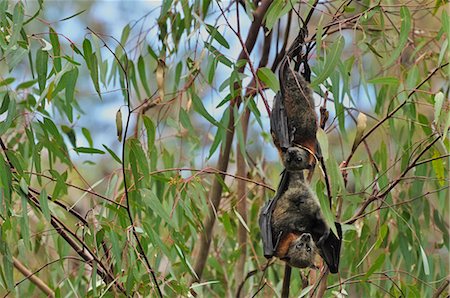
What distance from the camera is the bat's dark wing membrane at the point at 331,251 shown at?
1502 mm

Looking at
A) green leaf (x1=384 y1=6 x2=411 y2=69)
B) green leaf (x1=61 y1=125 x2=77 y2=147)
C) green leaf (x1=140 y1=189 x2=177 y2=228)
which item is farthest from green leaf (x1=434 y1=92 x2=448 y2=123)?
green leaf (x1=61 y1=125 x2=77 y2=147)

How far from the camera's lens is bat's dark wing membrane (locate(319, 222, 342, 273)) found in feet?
4.93

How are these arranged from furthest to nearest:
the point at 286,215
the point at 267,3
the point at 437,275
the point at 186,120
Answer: the point at 437,275 → the point at 267,3 → the point at 186,120 → the point at 286,215

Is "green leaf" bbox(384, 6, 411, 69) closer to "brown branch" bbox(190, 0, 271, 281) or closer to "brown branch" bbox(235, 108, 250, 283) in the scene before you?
"brown branch" bbox(190, 0, 271, 281)

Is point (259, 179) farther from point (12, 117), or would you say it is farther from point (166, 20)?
point (12, 117)

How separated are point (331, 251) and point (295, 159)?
0.82 ft

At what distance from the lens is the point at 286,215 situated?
1472 millimetres

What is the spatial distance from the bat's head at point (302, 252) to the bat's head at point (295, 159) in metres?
0.15

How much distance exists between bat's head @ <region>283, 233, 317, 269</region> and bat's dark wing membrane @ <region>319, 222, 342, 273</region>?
43 millimetres

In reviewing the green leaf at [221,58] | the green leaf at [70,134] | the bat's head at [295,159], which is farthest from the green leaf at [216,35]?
the green leaf at [70,134]

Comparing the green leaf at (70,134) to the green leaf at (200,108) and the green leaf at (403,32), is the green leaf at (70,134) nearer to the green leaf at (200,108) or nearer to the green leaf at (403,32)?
the green leaf at (200,108)

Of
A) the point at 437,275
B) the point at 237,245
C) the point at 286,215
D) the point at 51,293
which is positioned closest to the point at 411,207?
the point at 437,275

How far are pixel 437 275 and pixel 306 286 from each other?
2.50 feet

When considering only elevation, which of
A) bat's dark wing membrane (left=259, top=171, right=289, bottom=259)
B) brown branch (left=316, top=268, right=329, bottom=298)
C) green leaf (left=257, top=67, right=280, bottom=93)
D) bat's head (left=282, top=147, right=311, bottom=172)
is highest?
green leaf (left=257, top=67, right=280, bottom=93)
